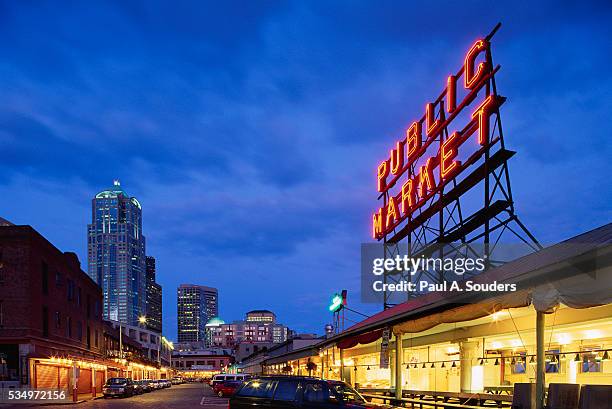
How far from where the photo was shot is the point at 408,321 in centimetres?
1878

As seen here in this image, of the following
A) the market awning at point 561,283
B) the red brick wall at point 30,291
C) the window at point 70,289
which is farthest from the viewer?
the window at point 70,289

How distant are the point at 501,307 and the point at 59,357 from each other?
1635 inches

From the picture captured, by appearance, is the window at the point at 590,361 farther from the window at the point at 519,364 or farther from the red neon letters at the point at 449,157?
the red neon letters at the point at 449,157

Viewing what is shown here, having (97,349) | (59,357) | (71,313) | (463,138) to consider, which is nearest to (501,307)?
(463,138)

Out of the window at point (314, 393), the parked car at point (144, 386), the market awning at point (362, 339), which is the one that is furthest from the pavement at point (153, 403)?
the window at point (314, 393)

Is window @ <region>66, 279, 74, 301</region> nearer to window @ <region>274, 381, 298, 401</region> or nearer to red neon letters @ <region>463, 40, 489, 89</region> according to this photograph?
red neon letters @ <region>463, 40, 489, 89</region>

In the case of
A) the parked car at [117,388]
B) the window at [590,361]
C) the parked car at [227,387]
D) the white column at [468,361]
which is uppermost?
the window at [590,361]

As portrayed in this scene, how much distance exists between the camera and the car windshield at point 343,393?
15.1 m

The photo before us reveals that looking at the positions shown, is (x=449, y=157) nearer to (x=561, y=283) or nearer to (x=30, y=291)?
(x=561, y=283)

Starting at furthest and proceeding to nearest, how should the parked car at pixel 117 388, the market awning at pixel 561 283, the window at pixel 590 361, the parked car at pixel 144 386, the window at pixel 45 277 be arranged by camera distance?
the parked car at pixel 144 386 → the parked car at pixel 117 388 → the window at pixel 45 277 → the window at pixel 590 361 → the market awning at pixel 561 283

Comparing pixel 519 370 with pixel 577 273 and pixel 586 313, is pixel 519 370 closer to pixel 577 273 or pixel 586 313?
pixel 586 313

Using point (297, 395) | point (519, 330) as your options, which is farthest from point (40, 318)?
point (519, 330)

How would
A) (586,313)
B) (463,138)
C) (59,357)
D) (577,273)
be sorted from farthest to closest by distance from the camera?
(59,357), (463,138), (586,313), (577,273)

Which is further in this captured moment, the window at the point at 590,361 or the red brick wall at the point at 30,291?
the red brick wall at the point at 30,291
